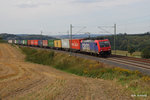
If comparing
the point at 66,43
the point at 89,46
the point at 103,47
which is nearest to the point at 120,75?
the point at 103,47

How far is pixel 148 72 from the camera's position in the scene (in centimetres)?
1781

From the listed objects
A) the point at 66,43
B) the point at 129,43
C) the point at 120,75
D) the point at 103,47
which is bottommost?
the point at 120,75

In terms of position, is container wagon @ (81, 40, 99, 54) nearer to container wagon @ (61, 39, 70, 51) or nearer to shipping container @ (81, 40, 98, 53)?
shipping container @ (81, 40, 98, 53)

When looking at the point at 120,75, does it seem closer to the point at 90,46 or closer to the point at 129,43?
the point at 90,46

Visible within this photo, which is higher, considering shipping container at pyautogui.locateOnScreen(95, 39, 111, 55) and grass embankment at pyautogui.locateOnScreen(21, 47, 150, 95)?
shipping container at pyautogui.locateOnScreen(95, 39, 111, 55)

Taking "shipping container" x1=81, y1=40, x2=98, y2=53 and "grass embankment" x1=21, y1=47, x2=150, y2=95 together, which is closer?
"grass embankment" x1=21, y1=47, x2=150, y2=95

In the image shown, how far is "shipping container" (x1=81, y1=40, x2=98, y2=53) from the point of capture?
31891 millimetres

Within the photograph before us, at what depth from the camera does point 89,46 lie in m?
34.3

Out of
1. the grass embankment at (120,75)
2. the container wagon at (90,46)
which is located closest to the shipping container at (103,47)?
the container wagon at (90,46)

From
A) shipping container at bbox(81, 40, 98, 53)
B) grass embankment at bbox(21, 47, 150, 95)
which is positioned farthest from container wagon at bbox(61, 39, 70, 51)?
grass embankment at bbox(21, 47, 150, 95)

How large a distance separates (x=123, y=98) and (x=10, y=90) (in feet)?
25.8

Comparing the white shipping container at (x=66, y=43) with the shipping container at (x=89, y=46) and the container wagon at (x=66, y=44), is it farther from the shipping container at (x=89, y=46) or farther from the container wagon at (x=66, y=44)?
the shipping container at (x=89, y=46)

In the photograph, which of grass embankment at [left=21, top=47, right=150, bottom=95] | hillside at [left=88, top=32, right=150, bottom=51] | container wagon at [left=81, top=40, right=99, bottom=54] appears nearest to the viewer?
grass embankment at [left=21, top=47, right=150, bottom=95]

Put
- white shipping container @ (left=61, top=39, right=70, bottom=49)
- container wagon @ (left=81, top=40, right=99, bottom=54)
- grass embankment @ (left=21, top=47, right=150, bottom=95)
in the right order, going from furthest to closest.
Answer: white shipping container @ (left=61, top=39, right=70, bottom=49)
container wagon @ (left=81, top=40, right=99, bottom=54)
grass embankment @ (left=21, top=47, right=150, bottom=95)
